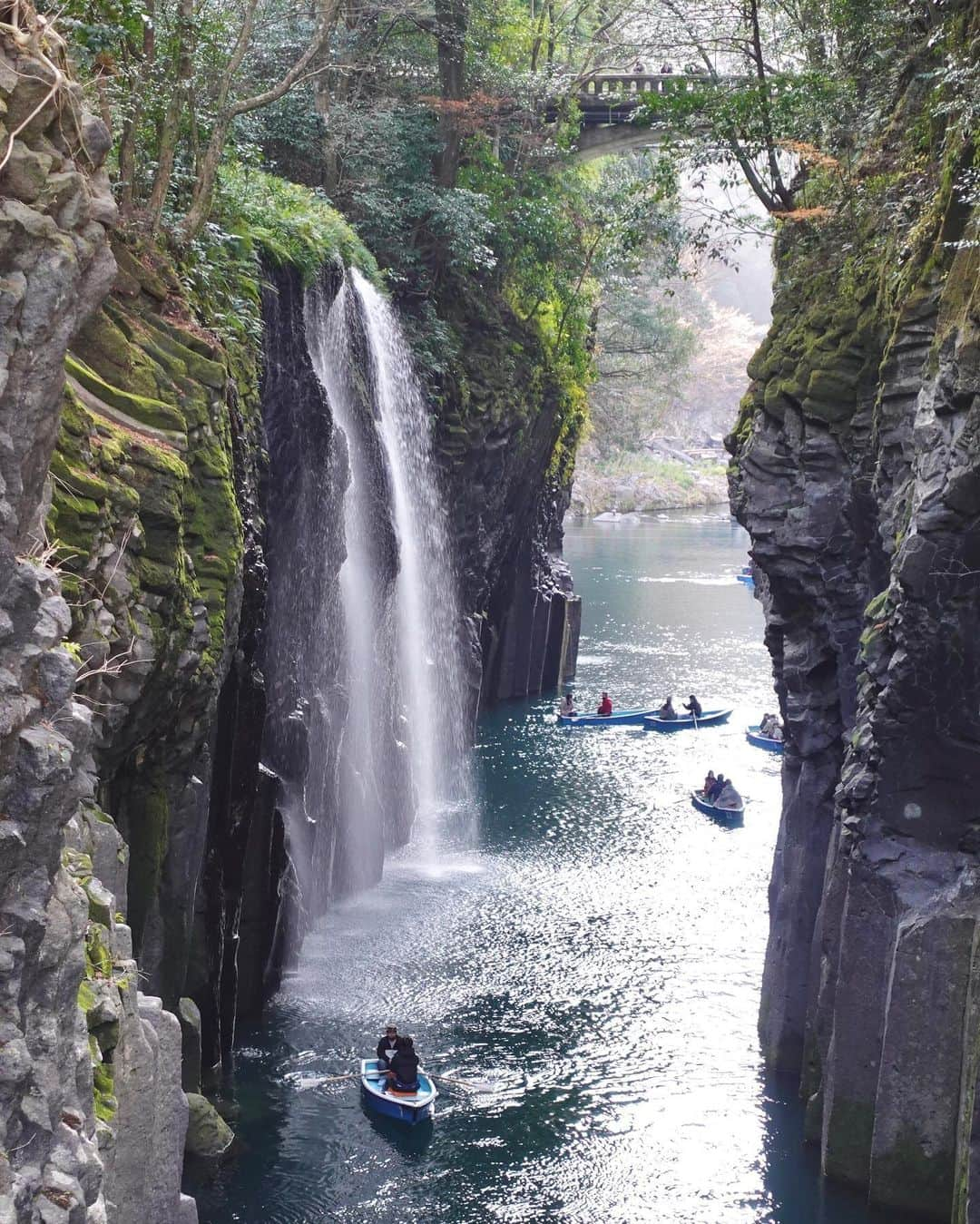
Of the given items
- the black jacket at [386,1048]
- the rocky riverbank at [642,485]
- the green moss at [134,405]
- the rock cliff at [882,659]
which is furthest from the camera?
the rocky riverbank at [642,485]

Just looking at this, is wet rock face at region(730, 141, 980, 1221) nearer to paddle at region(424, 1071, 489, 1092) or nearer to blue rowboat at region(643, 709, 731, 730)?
paddle at region(424, 1071, 489, 1092)

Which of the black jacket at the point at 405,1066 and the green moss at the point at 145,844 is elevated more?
the green moss at the point at 145,844

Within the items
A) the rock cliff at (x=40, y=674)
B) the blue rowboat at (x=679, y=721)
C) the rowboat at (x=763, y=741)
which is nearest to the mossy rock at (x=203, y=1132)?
the rock cliff at (x=40, y=674)

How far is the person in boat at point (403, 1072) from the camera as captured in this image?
56.2 feet

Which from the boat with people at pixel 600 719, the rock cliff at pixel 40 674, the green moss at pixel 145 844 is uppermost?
the rock cliff at pixel 40 674

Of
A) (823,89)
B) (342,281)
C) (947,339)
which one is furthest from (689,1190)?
(342,281)

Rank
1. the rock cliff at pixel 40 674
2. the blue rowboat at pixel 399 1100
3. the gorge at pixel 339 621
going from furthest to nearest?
the blue rowboat at pixel 399 1100 < the gorge at pixel 339 621 < the rock cliff at pixel 40 674

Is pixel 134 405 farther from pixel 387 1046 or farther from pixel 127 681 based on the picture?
pixel 387 1046

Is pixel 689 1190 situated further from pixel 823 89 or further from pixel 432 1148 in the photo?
pixel 823 89

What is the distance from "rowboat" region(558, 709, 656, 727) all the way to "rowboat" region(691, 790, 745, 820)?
8.39 m

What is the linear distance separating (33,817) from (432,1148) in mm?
10989

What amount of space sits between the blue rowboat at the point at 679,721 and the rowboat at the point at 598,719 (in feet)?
1.41

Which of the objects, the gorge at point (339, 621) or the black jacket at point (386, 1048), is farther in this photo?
the black jacket at point (386, 1048)

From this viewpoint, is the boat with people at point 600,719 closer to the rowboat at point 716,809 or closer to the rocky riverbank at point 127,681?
the rowboat at point 716,809
